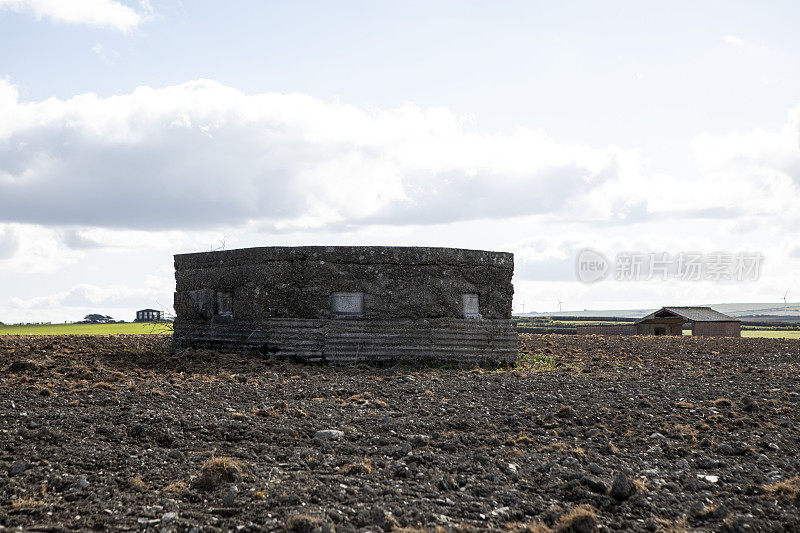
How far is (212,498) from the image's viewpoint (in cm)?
510

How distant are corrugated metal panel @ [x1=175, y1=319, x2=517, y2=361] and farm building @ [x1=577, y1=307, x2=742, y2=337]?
911 inches

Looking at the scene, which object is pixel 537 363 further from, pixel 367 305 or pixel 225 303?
pixel 225 303

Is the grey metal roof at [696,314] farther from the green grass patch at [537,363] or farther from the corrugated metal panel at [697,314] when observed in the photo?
the green grass patch at [537,363]

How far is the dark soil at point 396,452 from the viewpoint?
190 inches

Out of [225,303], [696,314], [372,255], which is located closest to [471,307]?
[372,255]

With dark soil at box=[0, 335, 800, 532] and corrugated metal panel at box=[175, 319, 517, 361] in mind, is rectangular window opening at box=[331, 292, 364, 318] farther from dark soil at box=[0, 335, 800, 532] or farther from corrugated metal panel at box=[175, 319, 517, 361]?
dark soil at box=[0, 335, 800, 532]

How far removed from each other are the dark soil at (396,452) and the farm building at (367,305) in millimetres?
2691

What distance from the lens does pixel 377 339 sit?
13.6 m

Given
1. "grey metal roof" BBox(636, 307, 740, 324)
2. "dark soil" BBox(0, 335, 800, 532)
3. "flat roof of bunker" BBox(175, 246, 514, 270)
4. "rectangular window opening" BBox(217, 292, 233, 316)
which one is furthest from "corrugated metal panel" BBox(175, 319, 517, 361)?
"grey metal roof" BBox(636, 307, 740, 324)

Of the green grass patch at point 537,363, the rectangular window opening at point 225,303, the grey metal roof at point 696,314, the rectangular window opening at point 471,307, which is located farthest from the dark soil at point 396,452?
the grey metal roof at point 696,314

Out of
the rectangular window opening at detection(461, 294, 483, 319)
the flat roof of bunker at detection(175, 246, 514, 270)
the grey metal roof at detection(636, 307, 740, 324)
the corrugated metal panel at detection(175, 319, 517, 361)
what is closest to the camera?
the corrugated metal panel at detection(175, 319, 517, 361)

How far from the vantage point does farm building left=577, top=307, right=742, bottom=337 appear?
34.2m

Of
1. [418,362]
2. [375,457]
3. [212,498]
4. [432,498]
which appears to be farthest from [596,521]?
[418,362]

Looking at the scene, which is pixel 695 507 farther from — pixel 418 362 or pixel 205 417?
Result: pixel 418 362
